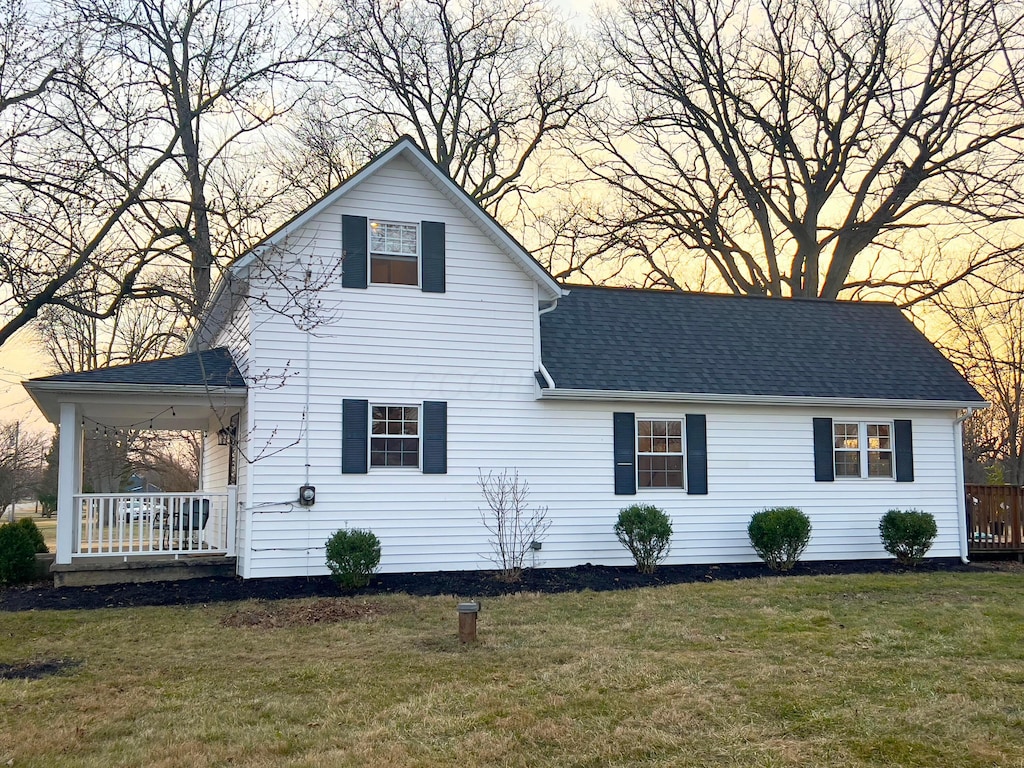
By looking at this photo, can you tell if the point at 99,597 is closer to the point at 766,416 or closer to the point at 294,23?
the point at 766,416

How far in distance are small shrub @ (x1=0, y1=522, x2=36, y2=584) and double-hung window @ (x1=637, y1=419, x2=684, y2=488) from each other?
9386 mm

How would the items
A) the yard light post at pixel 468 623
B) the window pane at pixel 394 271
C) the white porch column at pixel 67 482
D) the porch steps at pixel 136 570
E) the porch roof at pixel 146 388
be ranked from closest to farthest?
the yard light post at pixel 468 623 < the porch roof at pixel 146 388 < the white porch column at pixel 67 482 < the porch steps at pixel 136 570 < the window pane at pixel 394 271

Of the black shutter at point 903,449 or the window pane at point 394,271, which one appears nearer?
the window pane at point 394,271

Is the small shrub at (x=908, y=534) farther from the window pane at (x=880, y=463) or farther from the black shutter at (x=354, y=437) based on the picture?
the black shutter at (x=354, y=437)

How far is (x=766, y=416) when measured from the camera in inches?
614

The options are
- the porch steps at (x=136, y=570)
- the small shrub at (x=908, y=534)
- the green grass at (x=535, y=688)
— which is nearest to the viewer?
the green grass at (x=535, y=688)

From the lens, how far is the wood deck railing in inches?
675

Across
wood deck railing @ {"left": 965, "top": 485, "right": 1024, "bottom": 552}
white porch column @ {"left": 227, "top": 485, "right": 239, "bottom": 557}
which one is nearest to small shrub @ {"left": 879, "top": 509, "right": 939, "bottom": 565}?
wood deck railing @ {"left": 965, "top": 485, "right": 1024, "bottom": 552}

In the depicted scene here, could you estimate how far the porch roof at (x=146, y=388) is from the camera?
1241 centimetres

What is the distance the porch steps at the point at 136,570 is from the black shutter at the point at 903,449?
11.2 meters

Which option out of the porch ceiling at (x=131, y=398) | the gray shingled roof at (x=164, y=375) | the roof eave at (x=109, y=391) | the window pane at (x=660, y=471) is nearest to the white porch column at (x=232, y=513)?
the porch ceiling at (x=131, y=398)

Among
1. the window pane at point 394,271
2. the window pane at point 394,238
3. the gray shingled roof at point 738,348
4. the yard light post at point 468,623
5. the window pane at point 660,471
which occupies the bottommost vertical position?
the yard light post at point 468,623

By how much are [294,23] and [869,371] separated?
13149 millimetres

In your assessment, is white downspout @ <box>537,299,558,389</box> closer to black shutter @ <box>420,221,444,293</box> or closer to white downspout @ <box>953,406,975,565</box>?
black shutter @ <box>420,221,444,293</box>
